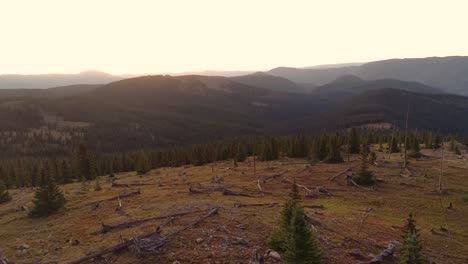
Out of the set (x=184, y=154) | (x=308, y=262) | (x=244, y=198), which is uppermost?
(x=308, y=262)

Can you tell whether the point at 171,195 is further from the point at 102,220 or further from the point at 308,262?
the point at 308,262

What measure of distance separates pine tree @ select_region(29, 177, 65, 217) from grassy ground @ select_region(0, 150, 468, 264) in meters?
1.01

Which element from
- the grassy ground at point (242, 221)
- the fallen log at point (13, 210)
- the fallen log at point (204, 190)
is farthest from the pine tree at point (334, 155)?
the fallen log at point (13, 210)

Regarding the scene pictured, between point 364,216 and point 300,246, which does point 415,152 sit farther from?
point 300,246

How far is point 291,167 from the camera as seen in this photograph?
73125 mm

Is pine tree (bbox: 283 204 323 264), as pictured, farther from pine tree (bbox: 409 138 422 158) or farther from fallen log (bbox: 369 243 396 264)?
pine tree (bbox: 409 138 422 158)

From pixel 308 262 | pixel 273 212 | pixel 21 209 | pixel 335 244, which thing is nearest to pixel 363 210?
pixel 273 212

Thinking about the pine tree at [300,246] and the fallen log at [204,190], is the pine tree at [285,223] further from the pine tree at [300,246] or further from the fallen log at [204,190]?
the fallen log at [204,190]

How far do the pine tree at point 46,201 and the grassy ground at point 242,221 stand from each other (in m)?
1.01

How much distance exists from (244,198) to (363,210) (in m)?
13.9

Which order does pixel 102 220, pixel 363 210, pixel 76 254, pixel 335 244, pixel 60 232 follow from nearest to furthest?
pixel 76 254 < pixel 335 244 < pixel 60 232 < pixel 102 220 < pixel 363 210

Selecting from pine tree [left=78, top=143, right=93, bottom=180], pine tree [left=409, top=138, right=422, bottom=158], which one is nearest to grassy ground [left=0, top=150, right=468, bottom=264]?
pine tree [left=409, top=138, right=422, bottom=158]

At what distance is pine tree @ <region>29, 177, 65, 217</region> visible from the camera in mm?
41312

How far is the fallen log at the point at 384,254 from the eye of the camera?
26781 mm
